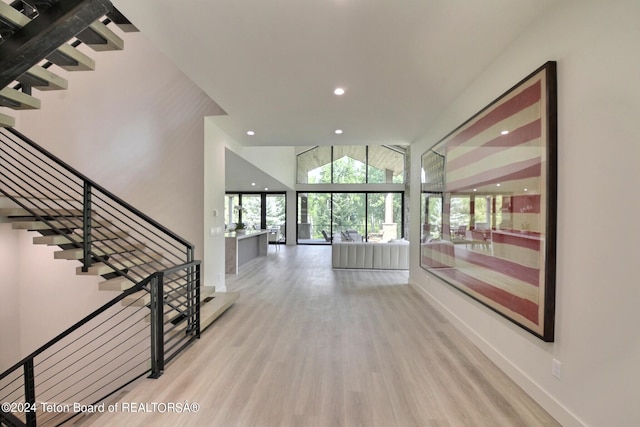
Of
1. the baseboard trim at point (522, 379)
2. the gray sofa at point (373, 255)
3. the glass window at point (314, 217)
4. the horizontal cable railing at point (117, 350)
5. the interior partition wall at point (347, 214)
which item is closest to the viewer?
the baseboard trim at point (522, 379)

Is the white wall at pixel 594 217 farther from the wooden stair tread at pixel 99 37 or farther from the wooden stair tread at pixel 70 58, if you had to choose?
the wooden stair tread at pixel 70 58

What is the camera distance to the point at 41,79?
2453 millimetres

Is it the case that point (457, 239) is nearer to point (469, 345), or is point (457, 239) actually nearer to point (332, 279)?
point (469, 345)

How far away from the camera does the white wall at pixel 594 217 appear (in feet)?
4.63

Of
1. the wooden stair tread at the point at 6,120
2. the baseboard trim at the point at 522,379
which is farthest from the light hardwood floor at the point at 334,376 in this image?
the wooden stair tread at the point at 6,120

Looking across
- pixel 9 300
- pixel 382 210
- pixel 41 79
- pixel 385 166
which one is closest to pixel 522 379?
pixel 41 79

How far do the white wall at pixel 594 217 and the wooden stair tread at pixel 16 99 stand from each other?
4.11 m

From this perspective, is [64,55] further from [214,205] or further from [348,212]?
[348,212]

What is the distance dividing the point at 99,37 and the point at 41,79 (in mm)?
628

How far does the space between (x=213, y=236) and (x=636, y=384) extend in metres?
4.75

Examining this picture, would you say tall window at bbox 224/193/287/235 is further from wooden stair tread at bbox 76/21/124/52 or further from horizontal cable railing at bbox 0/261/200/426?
wooden stair tread at bbox 76/21/124/52

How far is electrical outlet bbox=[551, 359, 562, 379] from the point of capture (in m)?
1.84

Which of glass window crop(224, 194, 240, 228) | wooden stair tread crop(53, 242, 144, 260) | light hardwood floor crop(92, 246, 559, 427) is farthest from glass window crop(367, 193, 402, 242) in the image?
wooden stair tread crop(53, 242, 144, 260)

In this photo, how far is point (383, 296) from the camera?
476cm
